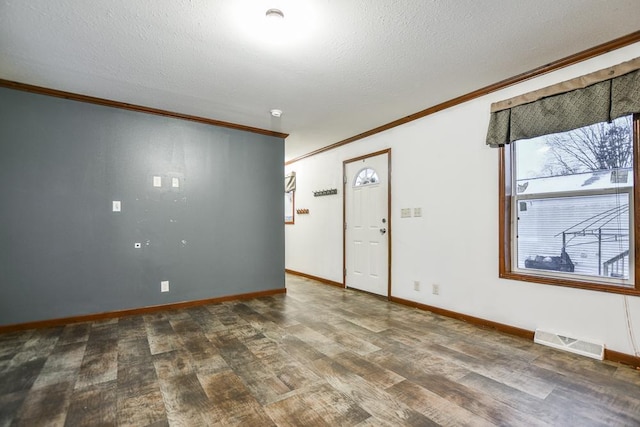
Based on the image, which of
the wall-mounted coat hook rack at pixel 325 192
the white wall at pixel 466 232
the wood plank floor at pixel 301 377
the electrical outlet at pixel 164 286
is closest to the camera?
the wood plank floor at pixel 301 377

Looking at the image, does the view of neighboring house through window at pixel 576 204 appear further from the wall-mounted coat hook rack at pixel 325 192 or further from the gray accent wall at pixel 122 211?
the gray accent wall at pixel 122 211

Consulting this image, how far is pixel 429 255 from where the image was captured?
3.66 meters

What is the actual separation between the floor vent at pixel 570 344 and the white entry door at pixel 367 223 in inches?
74.4

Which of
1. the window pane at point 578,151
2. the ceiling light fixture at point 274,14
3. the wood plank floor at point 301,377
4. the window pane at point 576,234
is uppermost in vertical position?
the ceiling light fixture at point 274,14

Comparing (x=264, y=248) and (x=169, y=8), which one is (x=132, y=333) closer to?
(x=264, y=248)

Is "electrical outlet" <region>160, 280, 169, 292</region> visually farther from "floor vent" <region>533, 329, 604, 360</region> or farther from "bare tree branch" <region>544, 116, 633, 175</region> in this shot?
"bare tree branch" <region>544, 116, 633, 175</region>

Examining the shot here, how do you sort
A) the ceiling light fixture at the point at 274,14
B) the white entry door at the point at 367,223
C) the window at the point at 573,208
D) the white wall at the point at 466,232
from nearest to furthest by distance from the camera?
the ceiling light fixture at the point at 274,14
the window at the point at 573,208
the white wall at the point at 466,232
the white entry door at the point at 367,223

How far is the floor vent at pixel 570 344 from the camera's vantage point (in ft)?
7.67

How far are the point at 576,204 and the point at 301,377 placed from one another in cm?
270

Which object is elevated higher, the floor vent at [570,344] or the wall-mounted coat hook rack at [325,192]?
the wall-mounted coat hook rack at [325,192]

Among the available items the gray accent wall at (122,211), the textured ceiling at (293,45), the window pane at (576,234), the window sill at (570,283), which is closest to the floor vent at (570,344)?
the window sill at (570,283)

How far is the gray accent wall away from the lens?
3045 mm

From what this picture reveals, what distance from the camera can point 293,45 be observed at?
7.63ft

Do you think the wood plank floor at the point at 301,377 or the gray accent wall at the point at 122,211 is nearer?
the wood plank floor at the point at 301,377
